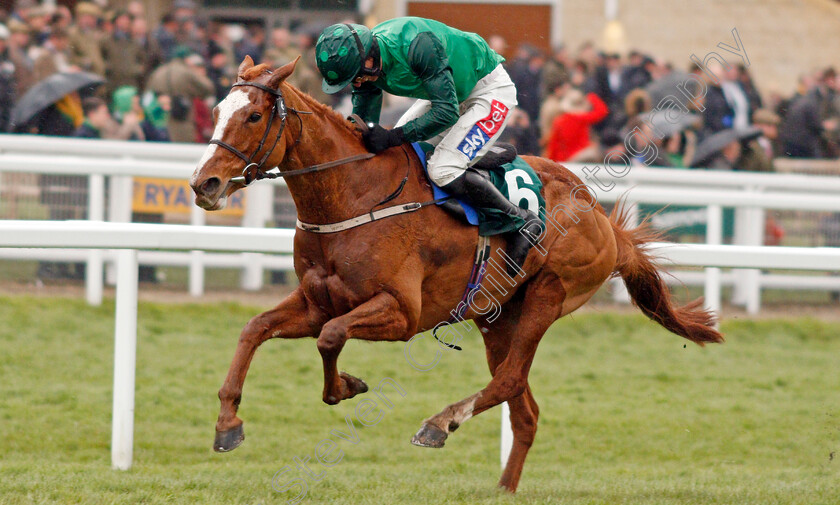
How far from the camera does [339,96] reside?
11516 millimetres

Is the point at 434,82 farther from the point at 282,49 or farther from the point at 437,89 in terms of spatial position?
the point at 282,49

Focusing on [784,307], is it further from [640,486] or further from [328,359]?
[328,359]

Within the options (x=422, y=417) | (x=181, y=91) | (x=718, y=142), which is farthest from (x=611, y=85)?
(x=422, y=417)

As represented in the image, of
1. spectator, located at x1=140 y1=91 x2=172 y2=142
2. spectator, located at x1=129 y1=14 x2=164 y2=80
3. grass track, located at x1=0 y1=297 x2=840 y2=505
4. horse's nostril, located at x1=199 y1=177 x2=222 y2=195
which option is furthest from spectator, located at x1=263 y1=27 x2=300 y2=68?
horse's nostril, located at x1=199 y1=177 x2=222 y2=195

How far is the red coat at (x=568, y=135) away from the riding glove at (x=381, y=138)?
18.6ft

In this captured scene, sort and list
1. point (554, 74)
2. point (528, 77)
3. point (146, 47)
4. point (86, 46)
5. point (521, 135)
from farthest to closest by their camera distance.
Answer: point (554, 74) < point (528, 77) < point (146, 47) < point (86, 46) < point (521, 135)

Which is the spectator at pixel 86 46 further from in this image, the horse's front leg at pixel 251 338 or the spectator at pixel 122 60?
the horse's front leg at pixel 251 338

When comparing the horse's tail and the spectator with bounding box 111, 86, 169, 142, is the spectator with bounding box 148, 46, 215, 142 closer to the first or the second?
the spectator with bounding box 111, 86, 169, 142

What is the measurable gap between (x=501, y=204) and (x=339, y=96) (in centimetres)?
726

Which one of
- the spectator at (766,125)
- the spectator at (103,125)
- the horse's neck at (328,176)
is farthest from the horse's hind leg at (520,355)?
the spectator at (766,125)

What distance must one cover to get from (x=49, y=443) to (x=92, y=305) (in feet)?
8.41

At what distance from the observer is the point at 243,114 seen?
3.85 metres

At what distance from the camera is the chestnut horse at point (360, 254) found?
391cm

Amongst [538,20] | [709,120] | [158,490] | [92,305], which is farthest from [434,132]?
[538,20]
